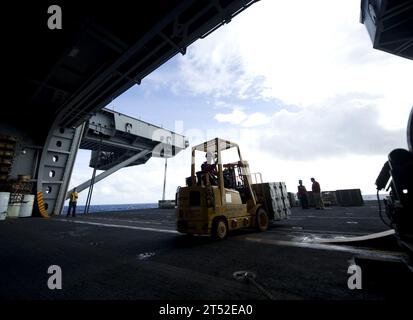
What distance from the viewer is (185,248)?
5062 millimetres

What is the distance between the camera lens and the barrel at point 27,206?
587 inches

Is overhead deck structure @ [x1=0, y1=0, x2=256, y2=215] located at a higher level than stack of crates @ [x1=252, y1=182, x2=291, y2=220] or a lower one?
higher

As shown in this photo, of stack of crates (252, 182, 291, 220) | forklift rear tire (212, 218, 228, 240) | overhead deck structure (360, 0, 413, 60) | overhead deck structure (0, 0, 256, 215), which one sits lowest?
forklift rear tire (212, 218, 228, 240)

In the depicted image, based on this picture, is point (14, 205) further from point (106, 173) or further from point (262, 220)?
point (262, 220)

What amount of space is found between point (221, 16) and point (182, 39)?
181 centimetres

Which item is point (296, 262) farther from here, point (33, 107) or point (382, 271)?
point (33, 107)

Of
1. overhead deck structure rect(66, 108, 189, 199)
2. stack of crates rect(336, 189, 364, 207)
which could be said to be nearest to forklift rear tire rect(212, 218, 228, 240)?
stack of crates rect(336, 189, 364, 207)

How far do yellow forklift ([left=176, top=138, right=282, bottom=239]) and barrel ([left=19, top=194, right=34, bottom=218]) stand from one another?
15.5 m

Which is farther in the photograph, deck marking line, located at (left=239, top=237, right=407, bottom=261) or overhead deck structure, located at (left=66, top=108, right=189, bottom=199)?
overhead deck structure, located at (left=66, top=108, right=189, bottom=199)

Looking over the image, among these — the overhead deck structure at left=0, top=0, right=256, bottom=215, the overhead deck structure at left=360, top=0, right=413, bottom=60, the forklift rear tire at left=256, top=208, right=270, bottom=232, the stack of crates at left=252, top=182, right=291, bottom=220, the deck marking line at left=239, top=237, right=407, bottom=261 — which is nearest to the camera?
the deck marking line at left=239, top=237, right=407, bottom=261

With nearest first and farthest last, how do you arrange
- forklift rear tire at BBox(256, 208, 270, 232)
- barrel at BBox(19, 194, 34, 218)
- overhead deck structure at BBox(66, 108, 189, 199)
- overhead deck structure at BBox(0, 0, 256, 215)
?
overhead deck structure at BBox(0, 0, 256, 215) < forklift rear tire at BBox(256, 208, 270, 232) < barrel at BBox(19, 194, 34, 218) < overhead deck structure at BBox(66, 108, 189, 199)

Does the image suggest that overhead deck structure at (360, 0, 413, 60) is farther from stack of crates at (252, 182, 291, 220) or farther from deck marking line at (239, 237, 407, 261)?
deck marking line at (239, 237, 407, 261)

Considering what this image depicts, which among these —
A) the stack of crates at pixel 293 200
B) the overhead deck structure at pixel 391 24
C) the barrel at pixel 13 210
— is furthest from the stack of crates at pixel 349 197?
the barrel at pixel 13 210

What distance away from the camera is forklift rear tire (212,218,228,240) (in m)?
5.79
